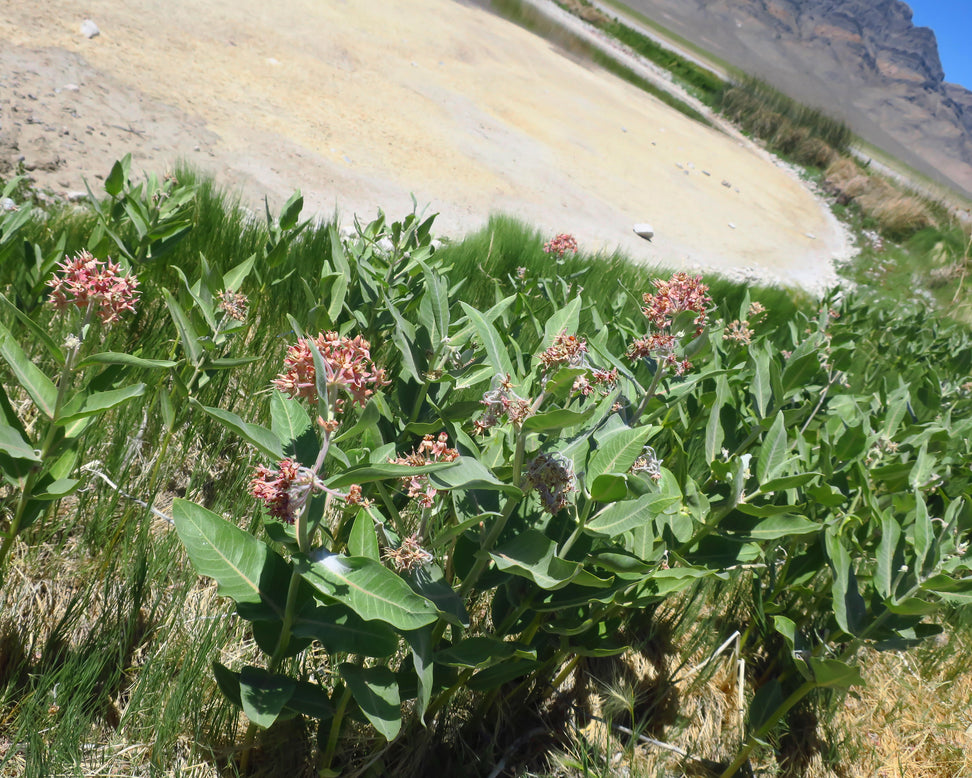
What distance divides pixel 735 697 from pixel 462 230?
4570 millimetres

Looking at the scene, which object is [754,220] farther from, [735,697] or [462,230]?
[735,697]

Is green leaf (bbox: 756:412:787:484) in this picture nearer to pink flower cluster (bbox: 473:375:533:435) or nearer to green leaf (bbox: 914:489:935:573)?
green leaf (bbox: 914:489:935:573)

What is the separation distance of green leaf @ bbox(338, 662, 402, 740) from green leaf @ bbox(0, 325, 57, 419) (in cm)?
65

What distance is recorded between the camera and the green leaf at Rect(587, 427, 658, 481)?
1078mm

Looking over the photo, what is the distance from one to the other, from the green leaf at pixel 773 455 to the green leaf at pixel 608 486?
1.60 feet

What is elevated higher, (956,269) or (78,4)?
(956,269)

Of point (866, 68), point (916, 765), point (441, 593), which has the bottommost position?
point (916, 765)

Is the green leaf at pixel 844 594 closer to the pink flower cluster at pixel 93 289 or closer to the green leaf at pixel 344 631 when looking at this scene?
the green leaf at pixel 344 631

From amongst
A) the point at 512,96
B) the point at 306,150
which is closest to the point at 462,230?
the point at 306,150

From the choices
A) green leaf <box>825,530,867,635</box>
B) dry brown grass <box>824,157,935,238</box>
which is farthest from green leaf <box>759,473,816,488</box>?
dry brown grass <box>824,157,935,238</box>

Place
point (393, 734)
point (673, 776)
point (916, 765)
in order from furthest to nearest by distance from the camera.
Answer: point (916, 765)
point (673, 776)
point (393, 734)

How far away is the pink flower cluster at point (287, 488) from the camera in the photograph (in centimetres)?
81

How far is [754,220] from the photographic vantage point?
38.7ft

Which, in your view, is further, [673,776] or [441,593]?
[673,776]
